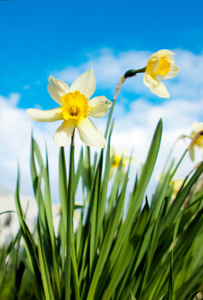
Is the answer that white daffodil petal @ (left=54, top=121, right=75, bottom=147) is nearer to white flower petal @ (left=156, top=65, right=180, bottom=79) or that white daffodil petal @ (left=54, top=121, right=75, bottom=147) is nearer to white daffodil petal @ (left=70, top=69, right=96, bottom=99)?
white daffodil petal @ (left=70, top=69, right=96, bottom=99)

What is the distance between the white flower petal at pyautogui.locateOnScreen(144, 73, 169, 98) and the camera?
1031mm

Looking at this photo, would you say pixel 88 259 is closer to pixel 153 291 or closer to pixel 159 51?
pixel 153 291

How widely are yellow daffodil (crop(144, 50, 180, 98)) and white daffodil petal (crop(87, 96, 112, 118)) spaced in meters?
0.26

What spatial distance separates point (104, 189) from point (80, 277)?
0.32 meters

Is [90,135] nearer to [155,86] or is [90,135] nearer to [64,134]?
[64,134]

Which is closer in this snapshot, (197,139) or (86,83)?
(86,83)

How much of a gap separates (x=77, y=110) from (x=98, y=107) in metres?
0.06

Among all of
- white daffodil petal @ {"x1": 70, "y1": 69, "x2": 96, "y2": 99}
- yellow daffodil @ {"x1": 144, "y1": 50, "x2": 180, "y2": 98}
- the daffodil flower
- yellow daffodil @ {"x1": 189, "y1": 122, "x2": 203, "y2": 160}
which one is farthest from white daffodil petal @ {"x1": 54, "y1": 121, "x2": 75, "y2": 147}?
yellow daffodil @ {"x1": 189, "y1": 122, "x2": 203, "y2": 160}

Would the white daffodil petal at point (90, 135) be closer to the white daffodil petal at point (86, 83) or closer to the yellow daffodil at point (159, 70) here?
the white daffodil petal at point (86, 83)

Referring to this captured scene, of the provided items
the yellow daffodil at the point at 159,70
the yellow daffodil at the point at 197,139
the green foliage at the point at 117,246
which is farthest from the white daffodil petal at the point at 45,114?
the yellow daffodil at the point at 197,139

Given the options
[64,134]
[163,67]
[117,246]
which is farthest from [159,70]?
[117,246]

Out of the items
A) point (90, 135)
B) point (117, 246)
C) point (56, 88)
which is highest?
point (56, 88)

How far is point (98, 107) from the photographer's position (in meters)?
0.84

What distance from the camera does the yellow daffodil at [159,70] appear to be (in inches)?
39.6
